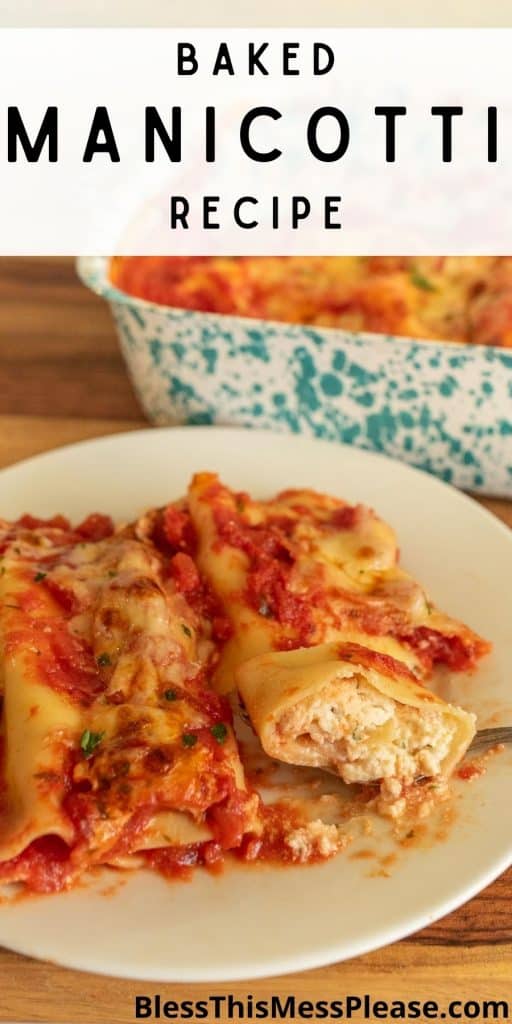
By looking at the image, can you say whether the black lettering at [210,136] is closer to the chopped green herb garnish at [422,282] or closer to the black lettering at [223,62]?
the chopped green herb garnish at [422,282]

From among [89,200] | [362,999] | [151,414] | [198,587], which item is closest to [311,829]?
A: [362,999]

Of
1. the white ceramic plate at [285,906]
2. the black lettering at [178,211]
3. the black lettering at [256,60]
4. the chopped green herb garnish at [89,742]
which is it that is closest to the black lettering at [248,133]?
the black lettering at [178,211]

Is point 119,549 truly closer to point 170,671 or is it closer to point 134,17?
point 170,671

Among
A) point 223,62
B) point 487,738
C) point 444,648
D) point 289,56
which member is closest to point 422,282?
point 289,56

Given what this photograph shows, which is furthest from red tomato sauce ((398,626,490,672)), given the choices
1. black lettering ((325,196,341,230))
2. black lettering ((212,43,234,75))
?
black lettering ((212,43,234,75))

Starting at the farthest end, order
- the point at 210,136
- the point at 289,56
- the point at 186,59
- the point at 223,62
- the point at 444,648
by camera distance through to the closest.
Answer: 1. the point at 186,59
2. the point at 223,62
3. the point at 289,56
4. the point at 210,136
5. the point at 444,648

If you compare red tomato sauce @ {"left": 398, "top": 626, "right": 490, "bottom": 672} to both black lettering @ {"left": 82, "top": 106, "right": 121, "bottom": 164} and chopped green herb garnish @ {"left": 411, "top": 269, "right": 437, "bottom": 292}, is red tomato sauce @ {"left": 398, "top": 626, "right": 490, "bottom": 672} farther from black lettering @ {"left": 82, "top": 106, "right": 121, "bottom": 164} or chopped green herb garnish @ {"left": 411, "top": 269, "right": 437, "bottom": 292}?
black lettering @ {"left": 82, "top": 106, "right": 121, "bottom": 164}

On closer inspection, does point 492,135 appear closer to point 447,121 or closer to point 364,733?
point 447,121
